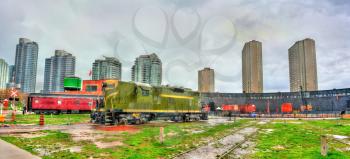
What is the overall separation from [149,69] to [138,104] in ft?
13.4

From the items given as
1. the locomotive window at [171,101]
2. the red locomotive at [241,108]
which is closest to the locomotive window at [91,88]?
the red locomotive at [241,108]

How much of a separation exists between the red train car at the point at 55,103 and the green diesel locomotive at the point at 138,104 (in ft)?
74.3

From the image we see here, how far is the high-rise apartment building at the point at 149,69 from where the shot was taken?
25.4 m

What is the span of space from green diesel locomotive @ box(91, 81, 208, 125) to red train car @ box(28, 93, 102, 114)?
22.6m

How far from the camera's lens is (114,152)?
11.1 meters


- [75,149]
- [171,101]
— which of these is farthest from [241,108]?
[75,149]

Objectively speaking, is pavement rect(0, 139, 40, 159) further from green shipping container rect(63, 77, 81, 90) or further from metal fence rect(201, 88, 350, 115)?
metal fence rect(201, 88, 350, 115)

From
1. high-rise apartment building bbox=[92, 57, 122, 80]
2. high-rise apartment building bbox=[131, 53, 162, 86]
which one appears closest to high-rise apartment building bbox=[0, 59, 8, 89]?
high-rise apartment building bbox=[92, 57, 122, 80]

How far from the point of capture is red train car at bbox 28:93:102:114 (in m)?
48.8

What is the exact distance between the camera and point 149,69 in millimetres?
26875

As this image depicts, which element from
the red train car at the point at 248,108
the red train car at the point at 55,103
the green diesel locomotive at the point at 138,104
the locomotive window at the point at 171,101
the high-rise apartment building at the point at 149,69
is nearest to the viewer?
the green diesel locomotive at the point at 138,104

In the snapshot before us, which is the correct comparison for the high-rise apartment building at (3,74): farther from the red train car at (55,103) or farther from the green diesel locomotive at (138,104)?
the green diesel locomotive at (138,104)

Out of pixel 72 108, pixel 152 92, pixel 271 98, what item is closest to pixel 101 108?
pixel 152 92

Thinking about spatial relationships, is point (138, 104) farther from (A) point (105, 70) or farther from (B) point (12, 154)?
(A) point (105, 70)
